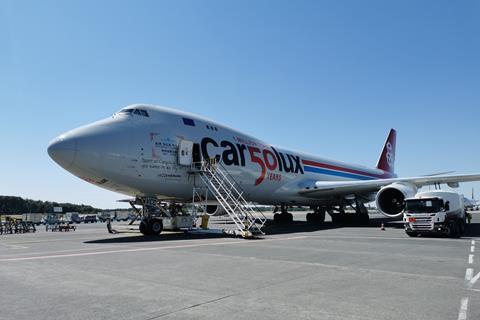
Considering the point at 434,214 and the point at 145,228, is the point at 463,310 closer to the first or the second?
the point at 434,214

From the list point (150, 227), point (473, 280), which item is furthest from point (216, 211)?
point (473, 280)

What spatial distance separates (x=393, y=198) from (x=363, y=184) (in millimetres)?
1832

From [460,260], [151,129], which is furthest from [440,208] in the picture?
[151,129]

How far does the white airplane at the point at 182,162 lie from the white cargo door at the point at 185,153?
0.13 feet

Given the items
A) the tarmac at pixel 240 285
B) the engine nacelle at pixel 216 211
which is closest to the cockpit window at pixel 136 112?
the engine nacelle at pixel 216 211

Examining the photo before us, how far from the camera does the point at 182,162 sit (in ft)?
52.7

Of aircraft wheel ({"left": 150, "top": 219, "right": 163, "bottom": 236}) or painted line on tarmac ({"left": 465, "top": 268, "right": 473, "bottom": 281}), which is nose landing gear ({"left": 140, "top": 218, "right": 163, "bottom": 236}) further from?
painted line on tarmac ({"left": 465, "top": 268, "right": 473, "bottom": 281})

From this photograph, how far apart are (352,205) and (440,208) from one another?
12.6 meters

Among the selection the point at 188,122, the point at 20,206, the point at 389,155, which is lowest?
the point at 20,206

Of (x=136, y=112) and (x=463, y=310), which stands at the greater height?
(x=136, y=112)

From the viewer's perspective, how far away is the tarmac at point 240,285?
14.6 feet

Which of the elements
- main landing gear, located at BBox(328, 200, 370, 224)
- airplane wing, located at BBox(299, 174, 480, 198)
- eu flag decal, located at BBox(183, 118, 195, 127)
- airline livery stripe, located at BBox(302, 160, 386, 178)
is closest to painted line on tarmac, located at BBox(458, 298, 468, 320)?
eu flag decal, located at BBox(183, 118, 195, 127)

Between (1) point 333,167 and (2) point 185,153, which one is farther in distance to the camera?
(1) point 333,167

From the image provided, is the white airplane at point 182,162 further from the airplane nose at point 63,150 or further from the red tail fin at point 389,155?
the red tail fin at point 389,155
